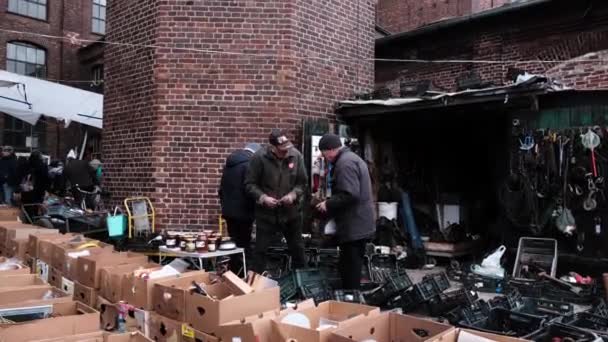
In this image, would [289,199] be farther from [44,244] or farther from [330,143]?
[44,244]

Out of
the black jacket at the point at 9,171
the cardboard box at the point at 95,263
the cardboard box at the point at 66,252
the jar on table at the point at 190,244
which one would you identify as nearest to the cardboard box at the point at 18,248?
the cardboard box at the point at 66,252

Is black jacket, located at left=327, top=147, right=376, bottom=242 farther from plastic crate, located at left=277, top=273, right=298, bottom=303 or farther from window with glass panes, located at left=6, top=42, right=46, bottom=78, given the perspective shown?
window with glass panes, located at left=6, top=42, right=46, bottom=78

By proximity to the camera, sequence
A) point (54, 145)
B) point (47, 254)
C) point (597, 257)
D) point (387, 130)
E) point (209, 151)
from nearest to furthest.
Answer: point (47, 254) < point (597, 257) < point (209, 151) < point (387, 130) < point (54, 145)

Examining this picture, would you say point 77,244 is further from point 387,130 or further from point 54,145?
point 54,145

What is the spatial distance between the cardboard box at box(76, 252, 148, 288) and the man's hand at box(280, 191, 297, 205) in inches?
58.1

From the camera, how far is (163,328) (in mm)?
3699

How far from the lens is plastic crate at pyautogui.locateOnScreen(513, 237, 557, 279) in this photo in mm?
7188

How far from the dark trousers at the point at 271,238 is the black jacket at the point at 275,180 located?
0.08m

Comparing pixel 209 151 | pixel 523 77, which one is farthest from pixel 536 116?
pixel 209 151

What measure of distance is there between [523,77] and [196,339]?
5657mm

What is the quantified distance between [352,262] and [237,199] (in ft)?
5.28

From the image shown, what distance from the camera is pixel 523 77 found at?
7172 mm

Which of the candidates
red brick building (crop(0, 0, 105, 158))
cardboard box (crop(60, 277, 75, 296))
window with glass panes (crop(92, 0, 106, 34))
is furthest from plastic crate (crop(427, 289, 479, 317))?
window with glass panes (crop(92, 0, 106, 34))

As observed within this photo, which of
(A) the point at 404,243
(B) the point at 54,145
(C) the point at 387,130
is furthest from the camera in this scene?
(B) the point at 54,145
